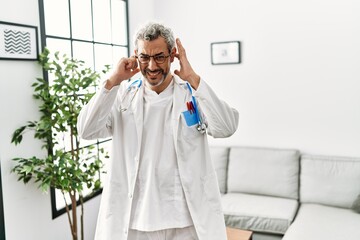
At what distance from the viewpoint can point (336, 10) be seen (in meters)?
3.40

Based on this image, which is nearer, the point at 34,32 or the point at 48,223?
the point at 34,32

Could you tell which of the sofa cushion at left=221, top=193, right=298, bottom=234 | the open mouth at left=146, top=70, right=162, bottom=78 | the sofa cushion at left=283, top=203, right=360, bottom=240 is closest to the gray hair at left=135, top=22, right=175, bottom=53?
the open mouth at left=146, top=70, right=162, bottom=78

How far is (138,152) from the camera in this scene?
5.09ft

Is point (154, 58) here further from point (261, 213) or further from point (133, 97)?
point (261, 213)

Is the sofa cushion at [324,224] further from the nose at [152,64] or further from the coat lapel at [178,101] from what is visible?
the nose at [152,64]

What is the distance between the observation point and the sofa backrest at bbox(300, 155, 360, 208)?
10.5ft

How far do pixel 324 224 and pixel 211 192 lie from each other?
1614 mm

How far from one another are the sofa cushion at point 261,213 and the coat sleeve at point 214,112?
1699mm

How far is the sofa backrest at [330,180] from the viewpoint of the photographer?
3195 mm

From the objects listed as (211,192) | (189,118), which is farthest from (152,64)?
(211,192)

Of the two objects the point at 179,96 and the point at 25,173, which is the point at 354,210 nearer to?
the point at 179,96

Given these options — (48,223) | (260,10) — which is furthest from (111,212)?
(260,10)

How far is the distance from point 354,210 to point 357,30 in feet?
5.27

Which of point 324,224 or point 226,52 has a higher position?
point 226,52
